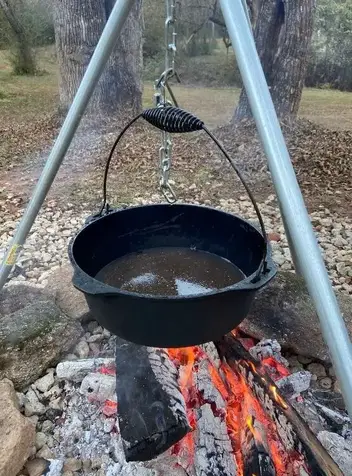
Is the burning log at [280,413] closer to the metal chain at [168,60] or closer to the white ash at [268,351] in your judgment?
the white ash at [268,351]

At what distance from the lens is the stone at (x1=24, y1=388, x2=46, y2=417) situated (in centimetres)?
141

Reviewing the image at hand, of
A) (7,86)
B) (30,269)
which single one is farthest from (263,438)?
(7,86)

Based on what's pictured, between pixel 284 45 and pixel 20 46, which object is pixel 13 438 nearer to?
pixel 284 45

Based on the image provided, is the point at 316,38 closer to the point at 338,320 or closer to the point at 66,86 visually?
the point at 66,86

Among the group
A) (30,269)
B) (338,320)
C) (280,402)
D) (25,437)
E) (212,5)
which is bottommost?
(30,269)

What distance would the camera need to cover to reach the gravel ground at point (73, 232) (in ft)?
7.45

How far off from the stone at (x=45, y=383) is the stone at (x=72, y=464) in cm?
28

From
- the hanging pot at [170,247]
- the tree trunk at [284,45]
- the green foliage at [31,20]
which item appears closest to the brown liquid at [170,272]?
the hanging pot at [170,247]

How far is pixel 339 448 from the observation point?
1203mm

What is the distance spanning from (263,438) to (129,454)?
343 mm

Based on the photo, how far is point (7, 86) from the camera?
258 inches

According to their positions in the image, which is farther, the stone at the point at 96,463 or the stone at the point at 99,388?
the stone at the point at 99,388

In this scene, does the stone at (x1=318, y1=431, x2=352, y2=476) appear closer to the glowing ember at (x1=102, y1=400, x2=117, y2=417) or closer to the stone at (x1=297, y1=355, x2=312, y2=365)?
the stone at (x1=297, y1=355, x2=312, y2=365)

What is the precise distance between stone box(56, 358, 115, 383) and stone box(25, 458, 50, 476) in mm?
269
